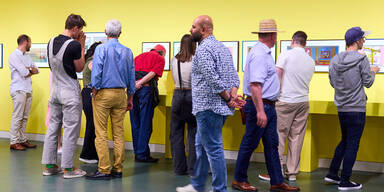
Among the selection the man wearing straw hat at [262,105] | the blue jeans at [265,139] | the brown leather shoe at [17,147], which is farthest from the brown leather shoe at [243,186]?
the brown leather shoe at [17,147]

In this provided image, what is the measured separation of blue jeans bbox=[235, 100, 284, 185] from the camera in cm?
522

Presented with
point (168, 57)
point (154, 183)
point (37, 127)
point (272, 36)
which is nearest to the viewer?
point (272, 36)

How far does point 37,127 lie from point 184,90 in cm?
414

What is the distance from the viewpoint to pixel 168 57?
26.6ft

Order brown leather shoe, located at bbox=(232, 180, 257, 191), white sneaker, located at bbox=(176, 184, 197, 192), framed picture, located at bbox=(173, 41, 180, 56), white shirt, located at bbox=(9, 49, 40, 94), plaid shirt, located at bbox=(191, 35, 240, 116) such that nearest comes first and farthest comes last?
1. plaid shirt, located at bbox=(191, 35, 240, 116)
2. white sneaker, located at bbox=(176, 184, 197, 192)
3. brown leather shoe, located at bbox=(232, 180, 257, 191)
4. framed picture, located at bbox=(173, 41, 180, 56)
5. white shirt, located at bbox=(9, 49, 40, 94)

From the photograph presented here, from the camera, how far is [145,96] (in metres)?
7.12

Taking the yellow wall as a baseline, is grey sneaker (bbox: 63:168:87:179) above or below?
below

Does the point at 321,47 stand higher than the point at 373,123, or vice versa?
the point at 321,47

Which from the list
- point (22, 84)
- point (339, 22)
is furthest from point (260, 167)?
point (22, 84)

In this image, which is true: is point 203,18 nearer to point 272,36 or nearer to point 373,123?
point 272,36

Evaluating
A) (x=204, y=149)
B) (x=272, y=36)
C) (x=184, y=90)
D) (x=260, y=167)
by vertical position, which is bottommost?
(x=260, y=167)

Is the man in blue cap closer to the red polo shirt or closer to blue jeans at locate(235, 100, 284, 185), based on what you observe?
blue jeans at locate(235, 100, 284, 185)

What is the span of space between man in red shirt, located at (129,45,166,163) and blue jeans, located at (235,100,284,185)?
82.5 inches

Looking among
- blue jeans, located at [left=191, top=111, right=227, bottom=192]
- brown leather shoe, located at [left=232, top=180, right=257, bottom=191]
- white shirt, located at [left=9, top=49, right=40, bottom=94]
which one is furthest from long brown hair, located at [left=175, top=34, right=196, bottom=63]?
white shirt, located at [left=9, top=49, right=40, bottom=94]
